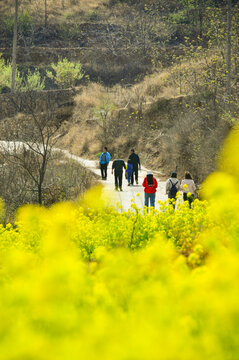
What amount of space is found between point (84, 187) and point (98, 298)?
38.8ft

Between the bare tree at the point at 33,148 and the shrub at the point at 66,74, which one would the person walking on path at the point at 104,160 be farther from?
the shrub at the point at 66,74

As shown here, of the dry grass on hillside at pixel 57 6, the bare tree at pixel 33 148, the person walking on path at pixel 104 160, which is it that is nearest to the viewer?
the bare tree at pixel 33 148

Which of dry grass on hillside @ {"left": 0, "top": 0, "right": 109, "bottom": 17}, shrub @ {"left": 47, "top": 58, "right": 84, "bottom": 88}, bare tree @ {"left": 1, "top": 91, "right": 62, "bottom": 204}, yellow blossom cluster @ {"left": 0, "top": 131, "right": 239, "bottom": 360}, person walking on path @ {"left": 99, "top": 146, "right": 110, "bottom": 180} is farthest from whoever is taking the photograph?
dry grass on hillside @ {"left": 0, "top": 0, "right": 109, "bottom": 17}

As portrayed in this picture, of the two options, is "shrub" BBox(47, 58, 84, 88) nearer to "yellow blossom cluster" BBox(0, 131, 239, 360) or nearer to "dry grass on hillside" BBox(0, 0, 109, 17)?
"dry grass on hillside" BBox(0, 0, 109, 17)

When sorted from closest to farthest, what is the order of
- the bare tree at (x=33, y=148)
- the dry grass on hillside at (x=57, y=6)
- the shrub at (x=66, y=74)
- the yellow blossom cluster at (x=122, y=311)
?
1. the yellow blossom cluster at (x=122, y=311)
2. the bare tree at (x=33, y=148)
3. the shrub at (x=66, y=74)
4. the dry grass on hillside at (x=57, y=6)

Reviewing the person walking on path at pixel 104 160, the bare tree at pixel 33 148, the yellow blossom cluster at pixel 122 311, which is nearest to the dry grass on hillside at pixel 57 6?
the bare tree at pixel 33 148

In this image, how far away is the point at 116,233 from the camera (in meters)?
6.69

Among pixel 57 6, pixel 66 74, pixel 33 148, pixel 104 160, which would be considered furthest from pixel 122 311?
pixel 57 6

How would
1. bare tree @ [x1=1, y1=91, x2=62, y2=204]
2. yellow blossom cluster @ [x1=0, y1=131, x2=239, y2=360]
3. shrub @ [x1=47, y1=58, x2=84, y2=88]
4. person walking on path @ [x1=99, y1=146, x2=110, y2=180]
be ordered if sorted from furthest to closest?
shrub @ [x1=47, y1=58, x2=84, y2=88]
person walking on path @ [x1=99, y1=146, x2=110, y2=180]
bare tree @ [x1=1, y1=91, x2=62, y2=204]
yellow blossom cluster @ [x1=0, y1=131, x2=239, y2=360]

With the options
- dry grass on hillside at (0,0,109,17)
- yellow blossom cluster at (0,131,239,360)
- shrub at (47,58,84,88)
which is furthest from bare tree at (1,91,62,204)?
dry grass on hillside at (0,0,109,17)

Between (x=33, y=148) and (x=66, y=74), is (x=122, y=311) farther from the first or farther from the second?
(x=66, y=74)

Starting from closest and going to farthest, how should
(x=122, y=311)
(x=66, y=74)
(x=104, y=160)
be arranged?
(x=122, y=311)
(x=104, y=160)
(x=66, y=74)

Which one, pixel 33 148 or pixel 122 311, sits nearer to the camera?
pixel 122 311

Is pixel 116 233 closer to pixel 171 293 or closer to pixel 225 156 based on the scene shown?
pixel 171 293
